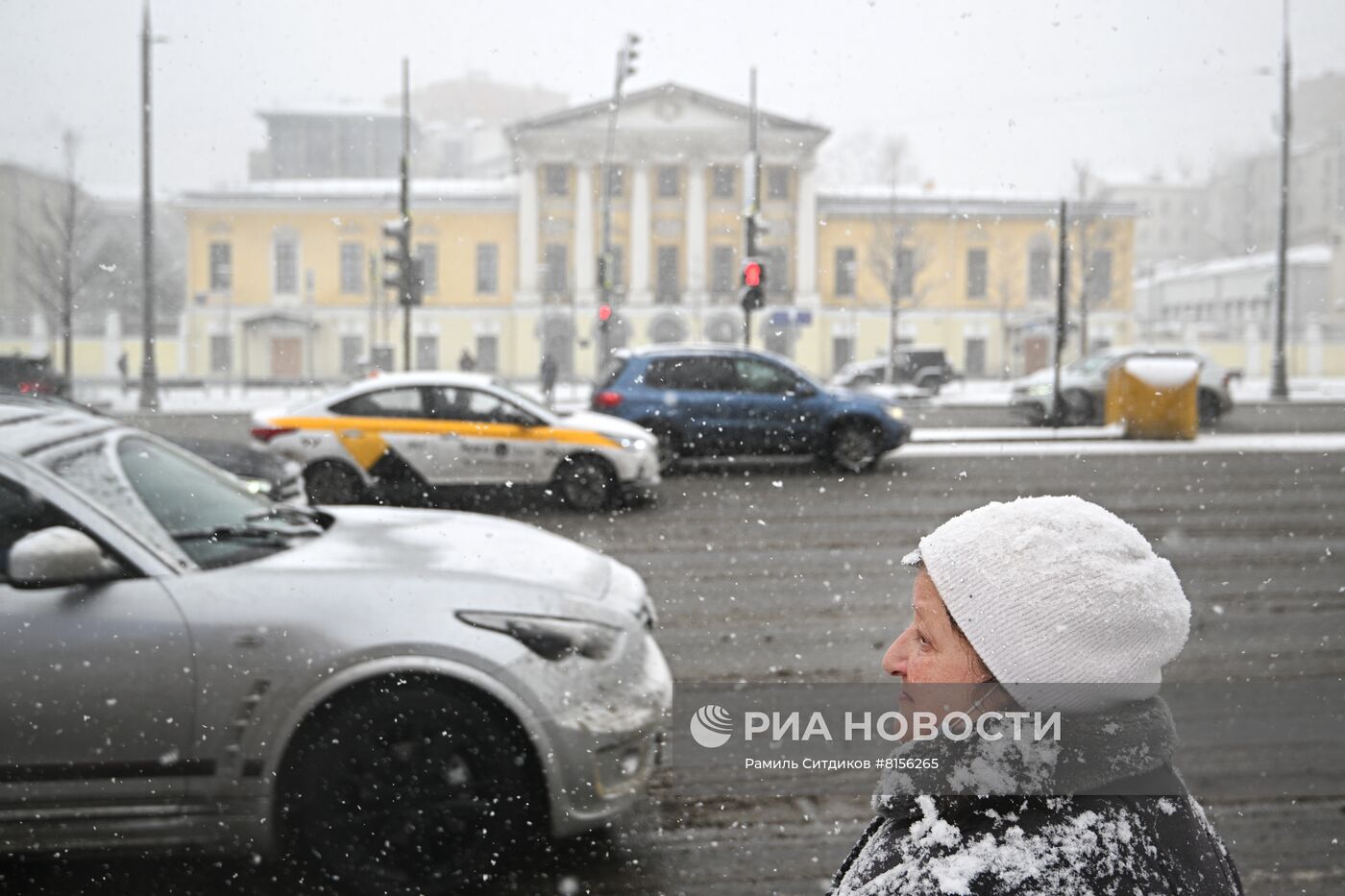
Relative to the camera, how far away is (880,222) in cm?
271

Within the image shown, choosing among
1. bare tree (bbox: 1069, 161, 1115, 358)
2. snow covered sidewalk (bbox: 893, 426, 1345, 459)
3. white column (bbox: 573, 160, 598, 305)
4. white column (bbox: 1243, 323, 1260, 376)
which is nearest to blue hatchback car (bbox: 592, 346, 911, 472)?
snow covered sidewalk (bbox: 893, 426, 1345, 459)

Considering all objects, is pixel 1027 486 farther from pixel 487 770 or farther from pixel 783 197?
pixel 487 770

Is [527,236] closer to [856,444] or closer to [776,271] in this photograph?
[776,271]

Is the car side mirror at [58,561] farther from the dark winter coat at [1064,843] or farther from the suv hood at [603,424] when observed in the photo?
the dark winter coat at [1064,843]

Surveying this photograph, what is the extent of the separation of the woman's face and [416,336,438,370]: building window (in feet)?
6.48

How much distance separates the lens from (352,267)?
2959mm

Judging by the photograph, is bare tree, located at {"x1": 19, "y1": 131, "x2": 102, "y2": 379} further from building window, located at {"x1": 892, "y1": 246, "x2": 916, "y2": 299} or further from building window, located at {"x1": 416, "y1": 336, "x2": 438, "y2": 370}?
building window, located at {"x1": 892, "y1": 246, "x2": 916, "y2": 299}

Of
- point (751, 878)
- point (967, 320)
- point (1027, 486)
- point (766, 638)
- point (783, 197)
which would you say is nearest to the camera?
point (1027, 486)

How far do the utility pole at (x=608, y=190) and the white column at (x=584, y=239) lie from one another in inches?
0.7

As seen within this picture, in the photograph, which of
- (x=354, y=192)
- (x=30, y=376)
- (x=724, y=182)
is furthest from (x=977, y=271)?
(x=30, y=376)

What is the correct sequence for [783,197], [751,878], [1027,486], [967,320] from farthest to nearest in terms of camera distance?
1. [751,878]
2. [967,320]
3. [783,197]
4. [1027,486]

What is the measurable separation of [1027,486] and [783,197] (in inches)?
34.2

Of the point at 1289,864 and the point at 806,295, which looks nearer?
the point at 806,295

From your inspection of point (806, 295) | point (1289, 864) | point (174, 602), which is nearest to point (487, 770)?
point (174, 602)
